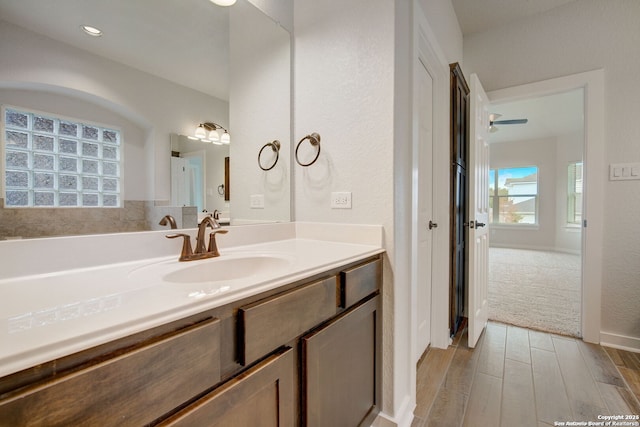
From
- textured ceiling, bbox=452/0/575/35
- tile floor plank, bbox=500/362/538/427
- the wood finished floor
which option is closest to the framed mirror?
the wood finished floor

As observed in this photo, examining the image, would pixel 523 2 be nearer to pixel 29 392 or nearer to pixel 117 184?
pixel 117 184

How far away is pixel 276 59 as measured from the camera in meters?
1.65

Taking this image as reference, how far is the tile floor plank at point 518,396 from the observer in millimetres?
1362

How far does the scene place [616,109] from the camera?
6.76 feet

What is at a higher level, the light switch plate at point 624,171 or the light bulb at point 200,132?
the light bulb at point 200,132

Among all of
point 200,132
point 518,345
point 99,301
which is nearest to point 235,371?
point 99,301

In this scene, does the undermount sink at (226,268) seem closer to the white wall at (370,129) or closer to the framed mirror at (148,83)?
the framed mirror at (148,83)

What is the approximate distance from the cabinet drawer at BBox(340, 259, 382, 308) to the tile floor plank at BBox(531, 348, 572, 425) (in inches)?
43.1

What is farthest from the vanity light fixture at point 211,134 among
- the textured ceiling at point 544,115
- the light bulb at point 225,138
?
the textured ceiling at point 544,115

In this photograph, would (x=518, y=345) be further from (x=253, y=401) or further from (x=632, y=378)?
(x=253, y=401)

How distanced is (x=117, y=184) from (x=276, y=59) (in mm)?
1120

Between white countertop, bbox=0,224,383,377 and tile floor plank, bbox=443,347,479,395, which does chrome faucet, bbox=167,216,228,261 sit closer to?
white countertop, bbox=0,224,383,377

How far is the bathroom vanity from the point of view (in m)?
0.41

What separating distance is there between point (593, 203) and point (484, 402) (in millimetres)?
1689
